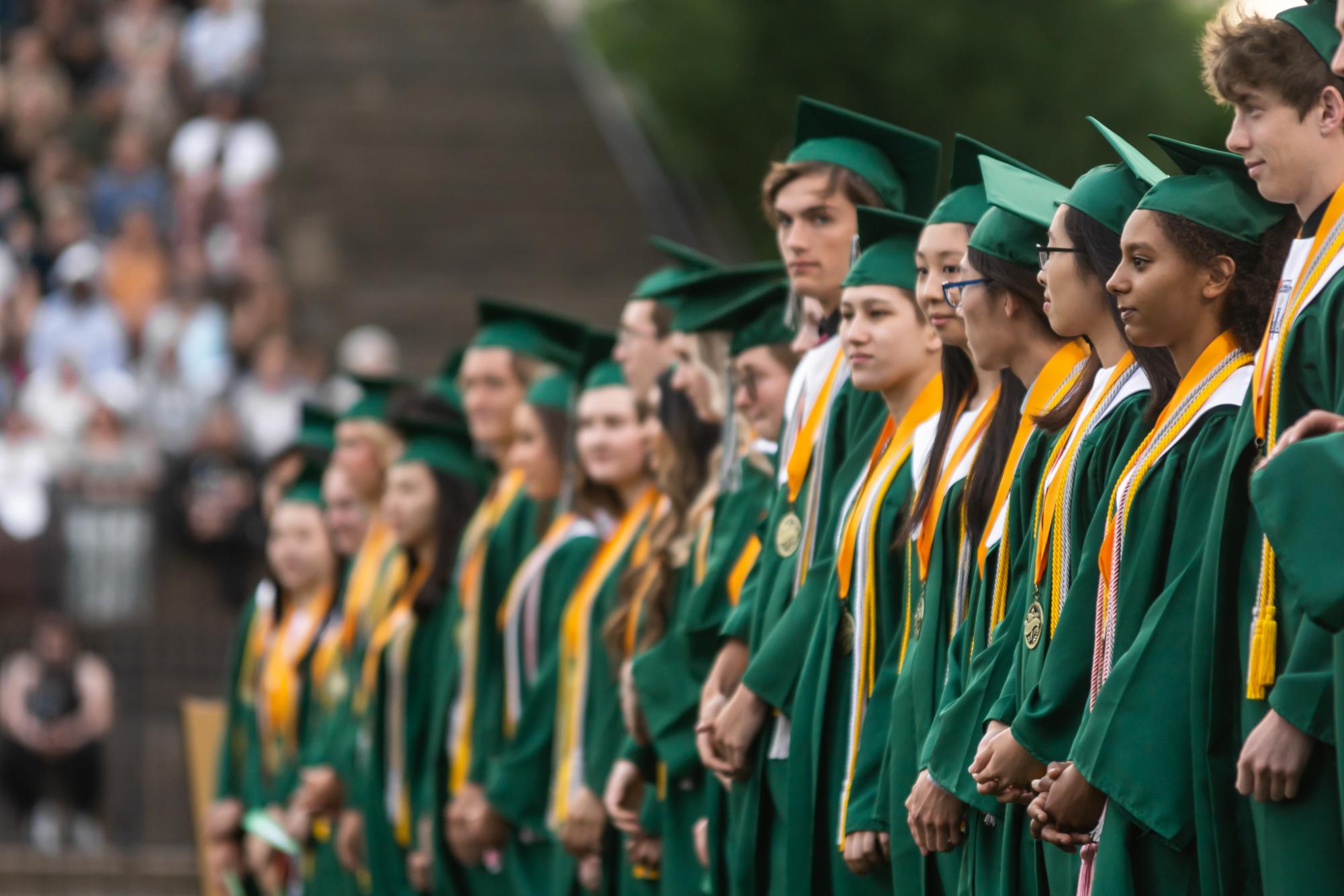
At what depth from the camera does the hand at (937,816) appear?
Answer: 514 centimetres

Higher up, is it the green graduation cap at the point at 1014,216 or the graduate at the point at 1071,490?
the green graduation cap at the point at 1014,216

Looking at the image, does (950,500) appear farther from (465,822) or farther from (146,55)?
(146,55)

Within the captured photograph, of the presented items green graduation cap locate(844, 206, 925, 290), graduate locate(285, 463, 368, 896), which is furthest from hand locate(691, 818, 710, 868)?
graduate locate(285, 463, 368, 896)

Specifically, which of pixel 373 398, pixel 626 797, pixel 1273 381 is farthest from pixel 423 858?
pixel 1273 381

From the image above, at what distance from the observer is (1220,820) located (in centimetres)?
427

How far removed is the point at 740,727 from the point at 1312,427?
8.50ft

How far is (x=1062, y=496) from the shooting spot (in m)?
4.84

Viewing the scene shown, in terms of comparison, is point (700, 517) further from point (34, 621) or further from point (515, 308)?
point (34, 621)

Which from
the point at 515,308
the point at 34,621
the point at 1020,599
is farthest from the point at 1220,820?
the point at 34,621

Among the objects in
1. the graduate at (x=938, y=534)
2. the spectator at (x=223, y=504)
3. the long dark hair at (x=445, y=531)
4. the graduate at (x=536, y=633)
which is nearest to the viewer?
the graduate at (x=938, y=534)

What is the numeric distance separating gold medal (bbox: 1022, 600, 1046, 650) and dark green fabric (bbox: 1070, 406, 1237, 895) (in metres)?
0.41

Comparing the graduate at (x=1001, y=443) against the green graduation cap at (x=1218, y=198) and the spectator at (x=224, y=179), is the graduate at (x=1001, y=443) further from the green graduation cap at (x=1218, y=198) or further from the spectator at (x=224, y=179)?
the spectator at (x=224, y=179)

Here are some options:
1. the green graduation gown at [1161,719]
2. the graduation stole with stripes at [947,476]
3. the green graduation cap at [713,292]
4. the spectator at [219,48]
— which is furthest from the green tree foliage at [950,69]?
the green graduation gown at [1161,719]

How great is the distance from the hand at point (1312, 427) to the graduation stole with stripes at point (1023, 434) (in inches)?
46.1
